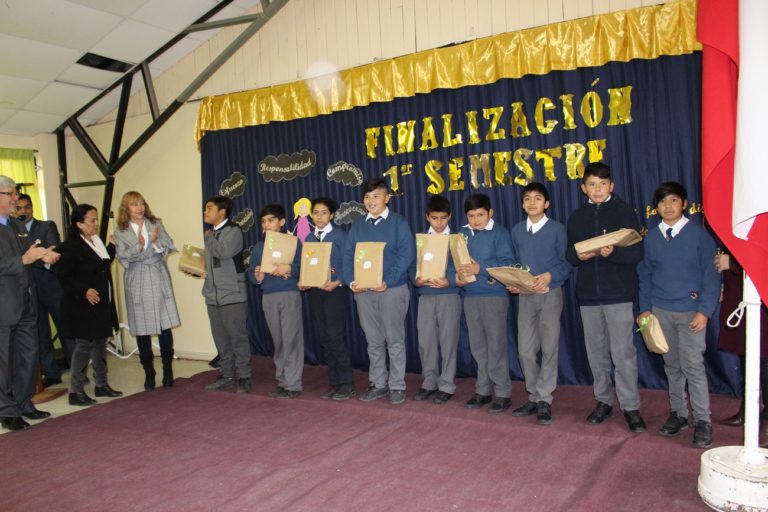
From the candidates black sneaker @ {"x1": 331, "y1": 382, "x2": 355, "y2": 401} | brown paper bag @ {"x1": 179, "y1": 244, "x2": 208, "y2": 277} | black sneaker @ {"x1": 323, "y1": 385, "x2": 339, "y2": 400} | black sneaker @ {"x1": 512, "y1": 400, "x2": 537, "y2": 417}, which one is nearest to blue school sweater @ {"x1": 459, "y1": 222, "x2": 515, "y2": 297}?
black sneaker @ {"x1": 512, "y1": 400, "x2": 537, "y2": 417}

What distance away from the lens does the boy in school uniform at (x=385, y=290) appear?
3922 millimetres

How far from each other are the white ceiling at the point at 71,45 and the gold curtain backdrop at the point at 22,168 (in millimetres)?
233

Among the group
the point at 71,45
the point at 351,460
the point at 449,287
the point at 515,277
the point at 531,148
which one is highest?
the point at 71,45

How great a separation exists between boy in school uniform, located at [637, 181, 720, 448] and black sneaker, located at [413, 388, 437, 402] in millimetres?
1469

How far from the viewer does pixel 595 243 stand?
9.93 ft

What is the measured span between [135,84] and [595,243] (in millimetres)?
5336

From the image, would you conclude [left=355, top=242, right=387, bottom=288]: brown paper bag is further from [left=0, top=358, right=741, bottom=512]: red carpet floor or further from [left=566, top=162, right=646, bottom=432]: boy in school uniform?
[left=566, top=162, right=646, bottom=432]: boy in school uniform

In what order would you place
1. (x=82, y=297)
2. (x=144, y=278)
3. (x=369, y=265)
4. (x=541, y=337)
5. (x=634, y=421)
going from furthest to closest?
(x=144, y=278) → (x=82, y=297) → (x=369, y=265) → (x=541, y=337) → (x=634, y=421)

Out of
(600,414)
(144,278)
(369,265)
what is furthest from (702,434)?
(144,278)

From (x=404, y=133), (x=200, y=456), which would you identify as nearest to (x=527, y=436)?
(x=200, y=456)

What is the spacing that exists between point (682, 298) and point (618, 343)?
413mm

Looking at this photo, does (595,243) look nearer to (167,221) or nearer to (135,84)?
(167,221)

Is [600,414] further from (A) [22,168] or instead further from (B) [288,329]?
(A) [22,168]

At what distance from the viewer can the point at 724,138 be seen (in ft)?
7.73
